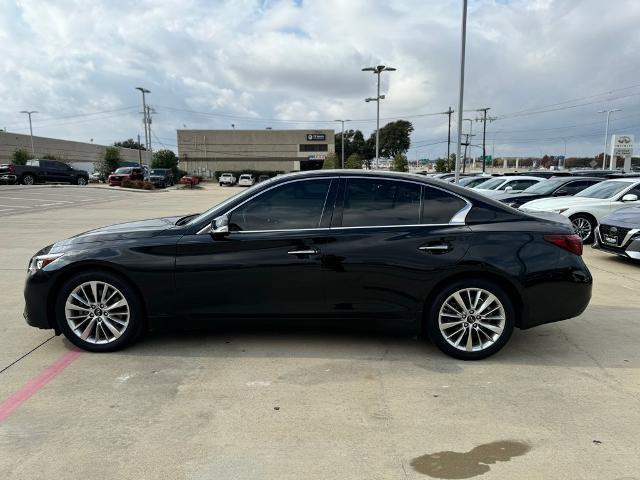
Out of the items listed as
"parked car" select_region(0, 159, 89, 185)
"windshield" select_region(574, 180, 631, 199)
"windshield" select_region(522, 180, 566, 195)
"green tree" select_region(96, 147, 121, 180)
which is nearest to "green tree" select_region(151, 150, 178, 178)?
"green tree" select_region(96, 147, 121, 180)

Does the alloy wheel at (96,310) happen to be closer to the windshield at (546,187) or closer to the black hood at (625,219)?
the black hood at (625,219)

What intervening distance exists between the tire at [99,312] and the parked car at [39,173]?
1424 inches

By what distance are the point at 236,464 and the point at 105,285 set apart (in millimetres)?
2235

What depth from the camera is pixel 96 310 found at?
4.34 metres

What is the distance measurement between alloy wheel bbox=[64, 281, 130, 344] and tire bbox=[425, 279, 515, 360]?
8.91 ft

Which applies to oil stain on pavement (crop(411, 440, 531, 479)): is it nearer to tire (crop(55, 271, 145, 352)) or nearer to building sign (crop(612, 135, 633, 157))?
tire (crop(55, 271, 145, 352))

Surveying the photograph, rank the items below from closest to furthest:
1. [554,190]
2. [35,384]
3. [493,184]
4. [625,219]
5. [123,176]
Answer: [35,384] → [625,219] → [554,190] → [493,184] → [123,176]

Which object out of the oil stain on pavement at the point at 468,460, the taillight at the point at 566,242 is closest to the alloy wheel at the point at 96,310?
the oil stain on pavement at the point at 468,460

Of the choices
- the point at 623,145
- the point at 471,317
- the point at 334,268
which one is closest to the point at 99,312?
the point at 334,268

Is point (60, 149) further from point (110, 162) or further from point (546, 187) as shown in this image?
point (546, 187)

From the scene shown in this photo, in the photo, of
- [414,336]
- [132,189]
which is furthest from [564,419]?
[132,189]

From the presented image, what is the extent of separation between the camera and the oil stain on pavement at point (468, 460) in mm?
2758

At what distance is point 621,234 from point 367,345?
20.5ft

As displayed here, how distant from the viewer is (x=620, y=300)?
Answer: 631cm
